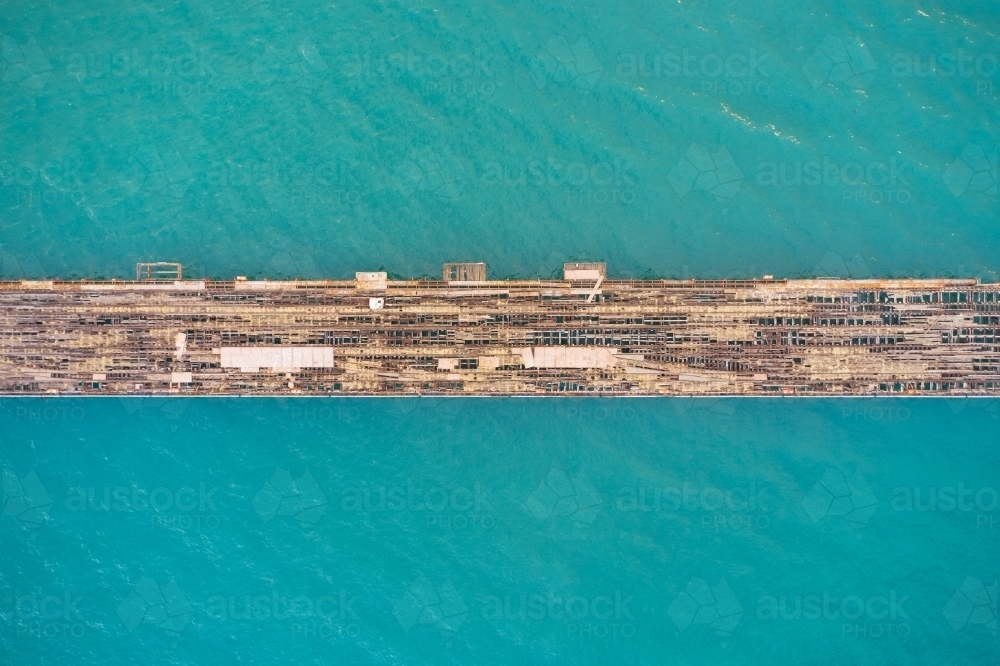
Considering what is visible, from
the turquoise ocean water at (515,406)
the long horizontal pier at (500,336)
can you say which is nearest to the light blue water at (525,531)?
the turquoise ocean water at (515,406)

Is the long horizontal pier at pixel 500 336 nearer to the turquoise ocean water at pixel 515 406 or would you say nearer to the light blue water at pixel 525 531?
the turquoise ocean water at pixel 515 406

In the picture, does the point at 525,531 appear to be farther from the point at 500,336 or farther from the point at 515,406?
the point at 500,336

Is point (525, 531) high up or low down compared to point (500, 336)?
down

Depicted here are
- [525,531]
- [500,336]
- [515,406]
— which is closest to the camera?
[500,336]

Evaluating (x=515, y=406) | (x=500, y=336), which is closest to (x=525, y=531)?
(x=515, y=406)

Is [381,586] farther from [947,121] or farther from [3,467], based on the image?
[947,121]

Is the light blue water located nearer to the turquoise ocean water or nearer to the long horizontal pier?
the turquoise ocean water

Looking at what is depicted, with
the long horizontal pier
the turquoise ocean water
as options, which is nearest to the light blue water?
the turquoise ocean water
